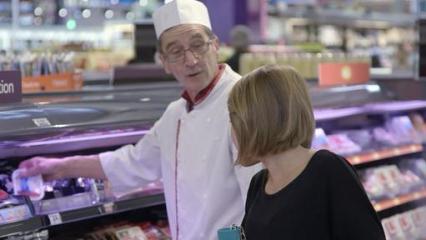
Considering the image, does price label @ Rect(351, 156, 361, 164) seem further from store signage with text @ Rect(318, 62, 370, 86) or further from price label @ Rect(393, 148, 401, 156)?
store signage with text @ Rect(318, 62, 370, 86)

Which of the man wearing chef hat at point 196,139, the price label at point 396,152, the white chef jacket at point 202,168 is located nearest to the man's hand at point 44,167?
the man wearing chef hat at point 196,139

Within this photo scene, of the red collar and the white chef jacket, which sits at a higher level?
the red collar

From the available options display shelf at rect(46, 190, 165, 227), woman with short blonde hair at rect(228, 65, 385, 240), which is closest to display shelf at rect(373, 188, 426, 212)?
display shelf at rect(46, 190, 165, 227)

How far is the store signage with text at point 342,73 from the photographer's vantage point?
4617 millimetres

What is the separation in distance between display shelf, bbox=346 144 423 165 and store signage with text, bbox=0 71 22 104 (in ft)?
7.42

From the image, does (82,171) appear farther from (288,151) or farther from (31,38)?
(31,38)

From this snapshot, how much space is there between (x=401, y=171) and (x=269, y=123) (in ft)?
11.2

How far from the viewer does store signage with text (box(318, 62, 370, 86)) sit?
15.1 feet

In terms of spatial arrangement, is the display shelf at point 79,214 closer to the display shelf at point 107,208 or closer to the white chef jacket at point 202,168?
the display shelf at point 107,208

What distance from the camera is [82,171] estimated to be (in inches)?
112

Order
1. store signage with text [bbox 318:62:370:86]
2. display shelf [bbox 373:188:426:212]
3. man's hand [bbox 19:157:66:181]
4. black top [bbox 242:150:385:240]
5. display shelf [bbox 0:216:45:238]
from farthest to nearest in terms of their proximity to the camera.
A: store signage with text [bbox 318:62:370:86], display shelf [bbox 373:188:426:212], man's hand [bbox 19:157:66:181], display shelf [bbox 0:216:45:238], black top [bbox 242:150:385:240]

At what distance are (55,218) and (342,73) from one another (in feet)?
9.00

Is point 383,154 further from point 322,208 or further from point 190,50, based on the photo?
point 322,208

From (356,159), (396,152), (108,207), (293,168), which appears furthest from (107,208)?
(396,152)
